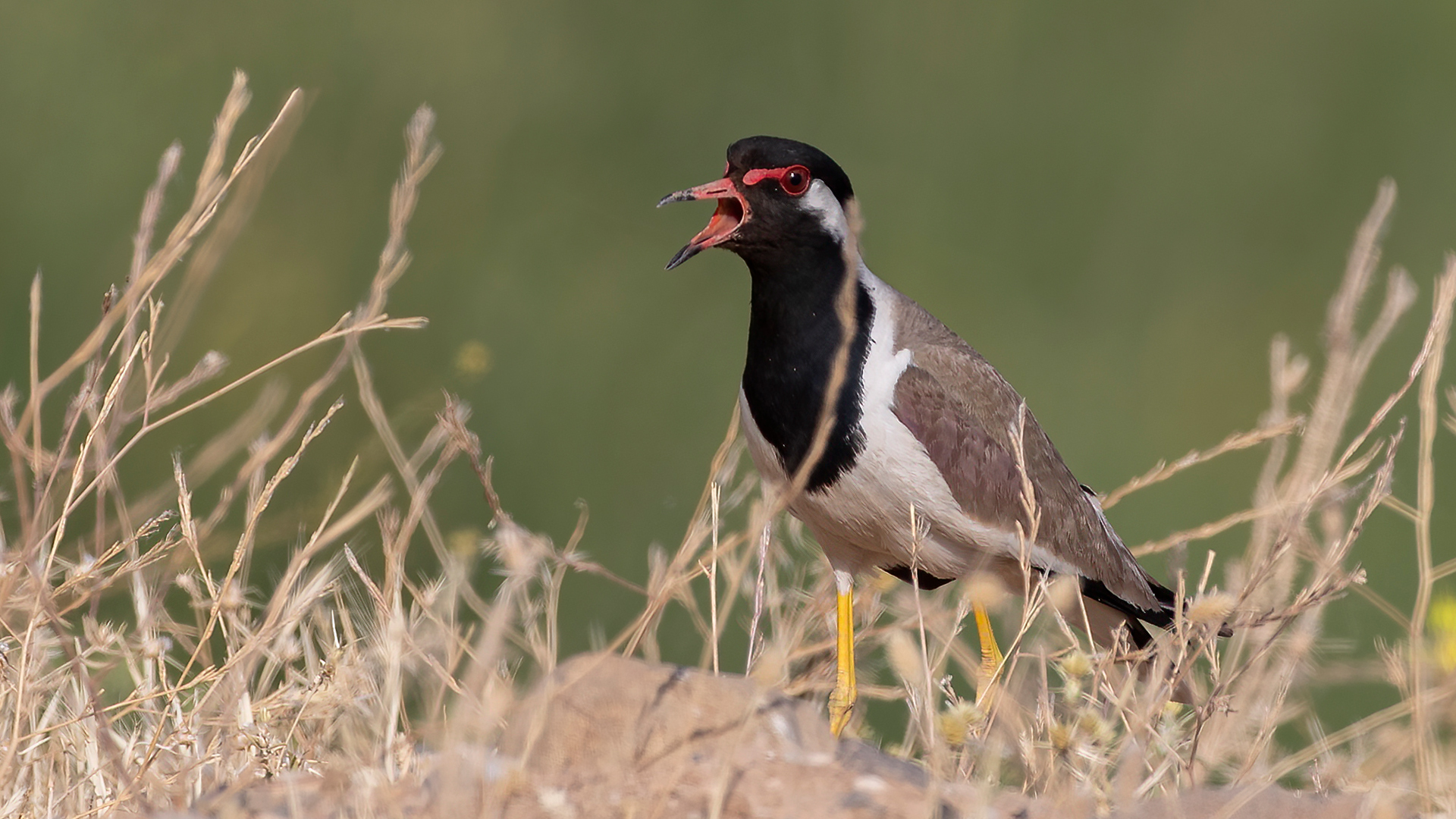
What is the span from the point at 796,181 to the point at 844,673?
105 centimetres

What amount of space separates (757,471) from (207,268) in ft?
4.99

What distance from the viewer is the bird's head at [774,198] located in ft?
11.0

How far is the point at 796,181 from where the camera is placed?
3383 mm

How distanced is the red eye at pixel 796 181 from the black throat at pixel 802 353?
117 millimetres

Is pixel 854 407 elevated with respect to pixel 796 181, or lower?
lower

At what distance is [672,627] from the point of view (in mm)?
7621

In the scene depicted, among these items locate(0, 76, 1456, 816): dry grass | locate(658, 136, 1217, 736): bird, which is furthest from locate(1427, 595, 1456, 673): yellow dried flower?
locate(658, 136, 1217, 736): bird

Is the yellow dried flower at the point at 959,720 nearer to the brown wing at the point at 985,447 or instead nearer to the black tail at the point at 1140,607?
the brown wing at the point at 985,447

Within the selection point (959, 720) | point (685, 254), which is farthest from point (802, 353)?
point (959, 720)

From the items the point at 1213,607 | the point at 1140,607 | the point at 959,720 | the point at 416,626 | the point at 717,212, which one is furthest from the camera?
the point at 1140,607

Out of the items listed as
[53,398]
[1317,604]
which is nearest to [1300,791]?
[1317,604]

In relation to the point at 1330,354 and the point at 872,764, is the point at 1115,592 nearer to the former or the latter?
the point at 1330,354

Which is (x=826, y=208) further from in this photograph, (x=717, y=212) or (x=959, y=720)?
(x=959, y=720)

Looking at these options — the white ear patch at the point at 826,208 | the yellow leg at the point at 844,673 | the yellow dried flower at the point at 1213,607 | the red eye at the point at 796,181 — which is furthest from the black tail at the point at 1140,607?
the yellow dried flower at the point at 1213,607
